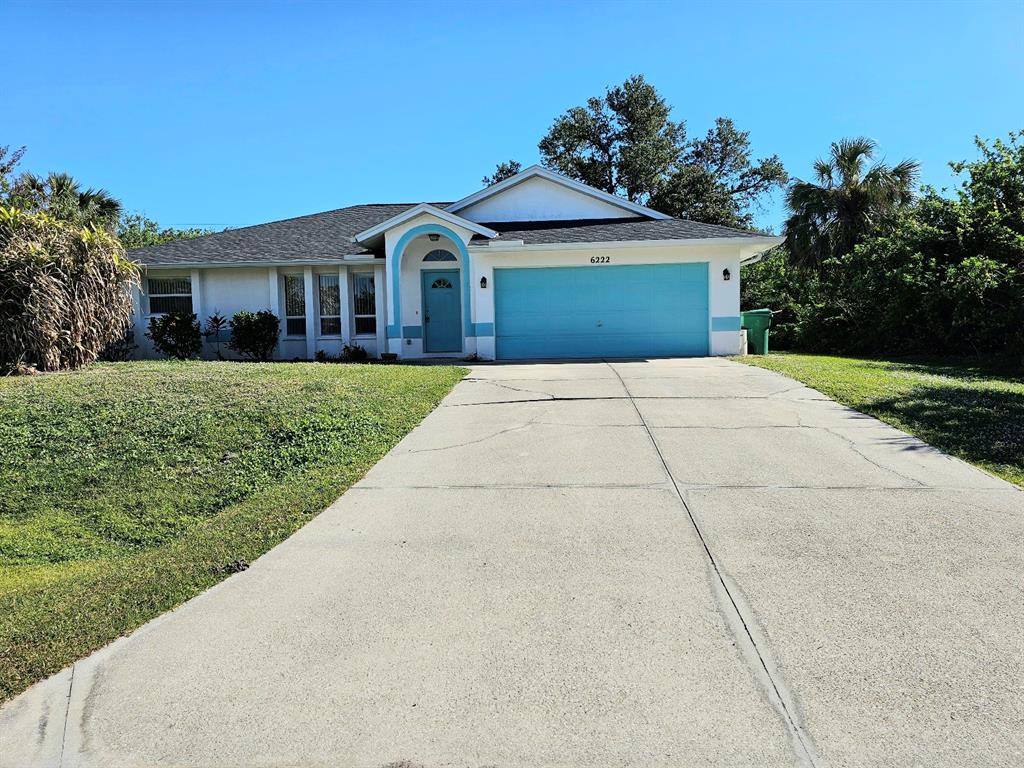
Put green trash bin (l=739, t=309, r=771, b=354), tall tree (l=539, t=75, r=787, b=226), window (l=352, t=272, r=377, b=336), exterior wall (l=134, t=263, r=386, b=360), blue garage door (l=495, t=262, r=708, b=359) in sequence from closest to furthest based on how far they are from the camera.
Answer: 1. blue garage door (l=495, t=262, r=708, b=359)
2. green trash bin (l=739, t=309, r=771, b=354)
3. exterior wall (l=134, t=263, r=386, b=360)
4. window (l=352, t=272, r=377, b=336)
5. tall tree (l=539, t=75, r=787, b=226)

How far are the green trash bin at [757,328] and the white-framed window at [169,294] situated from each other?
47.7 ft

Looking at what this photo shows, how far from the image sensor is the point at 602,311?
57.8 feet

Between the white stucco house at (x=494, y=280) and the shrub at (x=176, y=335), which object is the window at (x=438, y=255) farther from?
the shrub at (x=176, y=335)

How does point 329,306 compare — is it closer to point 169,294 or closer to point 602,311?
point 169,294

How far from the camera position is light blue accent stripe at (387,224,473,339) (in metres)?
17.3

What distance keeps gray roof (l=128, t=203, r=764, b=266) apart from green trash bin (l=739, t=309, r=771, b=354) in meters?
2.17

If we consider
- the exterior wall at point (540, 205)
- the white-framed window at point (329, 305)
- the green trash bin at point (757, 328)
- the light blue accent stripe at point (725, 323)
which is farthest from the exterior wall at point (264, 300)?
the green trash bin at point (757, 328)

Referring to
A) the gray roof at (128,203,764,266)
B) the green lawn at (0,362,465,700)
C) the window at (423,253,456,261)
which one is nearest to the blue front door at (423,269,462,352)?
the window at (423,253,456,261)

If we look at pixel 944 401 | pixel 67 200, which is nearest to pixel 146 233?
pixel 67 200

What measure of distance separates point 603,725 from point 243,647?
6.38ft

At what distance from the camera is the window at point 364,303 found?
63.7 ft

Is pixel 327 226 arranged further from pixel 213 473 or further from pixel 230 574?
pixel 230 574

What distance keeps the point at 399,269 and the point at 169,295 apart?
688cm

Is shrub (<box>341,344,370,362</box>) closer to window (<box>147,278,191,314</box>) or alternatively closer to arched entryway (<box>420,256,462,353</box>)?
arched entryway (<box>420,256,462,353</box>)
